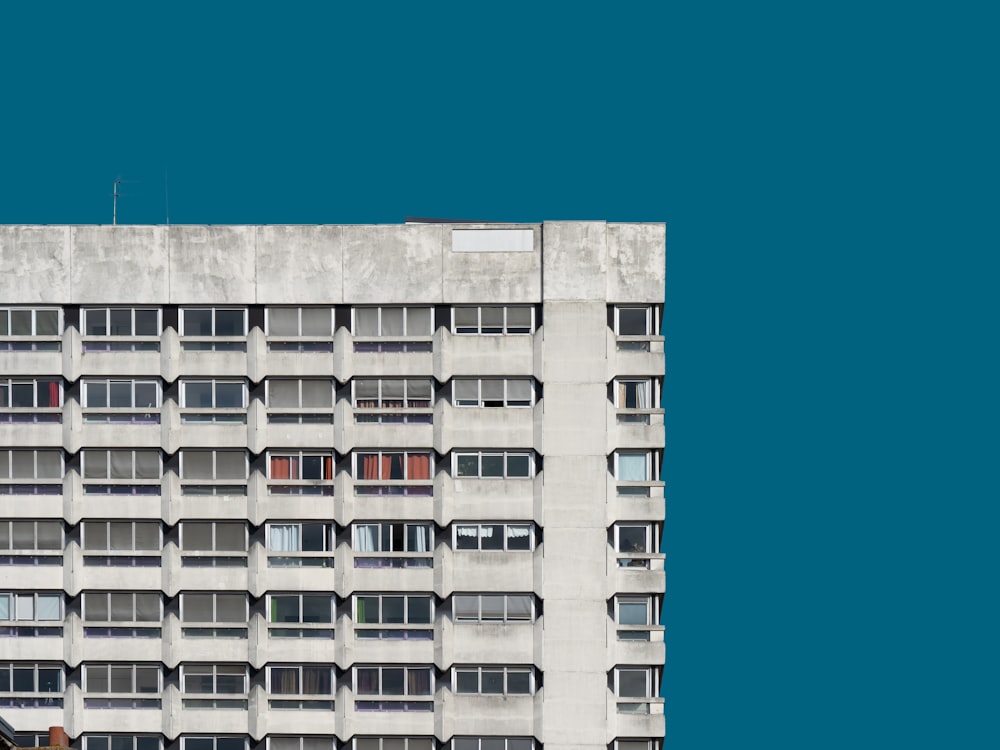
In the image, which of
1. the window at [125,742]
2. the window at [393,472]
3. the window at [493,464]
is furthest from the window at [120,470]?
the window at [493,464]

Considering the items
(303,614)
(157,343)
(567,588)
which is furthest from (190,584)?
(567,588)

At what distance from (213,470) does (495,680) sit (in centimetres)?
1473

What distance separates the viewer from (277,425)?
8594 centimetres

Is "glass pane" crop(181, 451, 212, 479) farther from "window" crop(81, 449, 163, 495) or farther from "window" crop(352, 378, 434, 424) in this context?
"window" crop(352, 378, 434, 424)

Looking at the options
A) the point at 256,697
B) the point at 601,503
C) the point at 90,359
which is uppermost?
the point at 90,359

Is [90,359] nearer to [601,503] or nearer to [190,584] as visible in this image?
[190,584]

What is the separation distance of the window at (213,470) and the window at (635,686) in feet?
57.6

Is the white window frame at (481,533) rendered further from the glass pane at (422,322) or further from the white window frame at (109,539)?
the white window frame at (109,539)

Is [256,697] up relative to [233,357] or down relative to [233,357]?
down

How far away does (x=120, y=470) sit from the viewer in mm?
86562

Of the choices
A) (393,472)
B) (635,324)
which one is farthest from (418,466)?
(635,324)

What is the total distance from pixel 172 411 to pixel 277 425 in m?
4.42

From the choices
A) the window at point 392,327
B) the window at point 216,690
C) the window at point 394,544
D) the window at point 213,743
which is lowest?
the window at point 213,743

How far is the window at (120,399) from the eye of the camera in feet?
283
